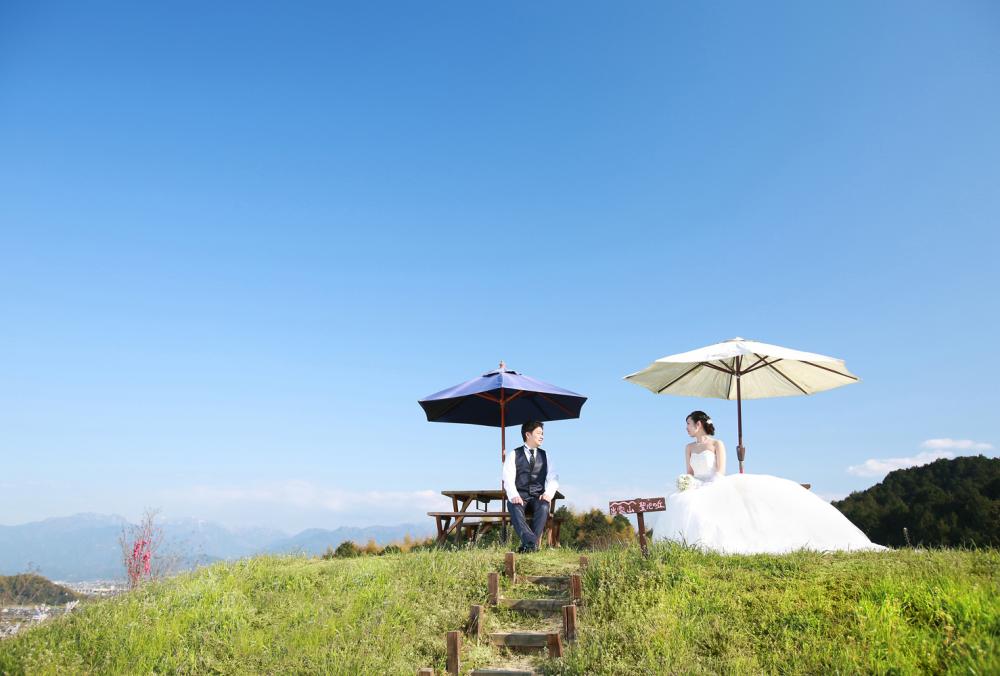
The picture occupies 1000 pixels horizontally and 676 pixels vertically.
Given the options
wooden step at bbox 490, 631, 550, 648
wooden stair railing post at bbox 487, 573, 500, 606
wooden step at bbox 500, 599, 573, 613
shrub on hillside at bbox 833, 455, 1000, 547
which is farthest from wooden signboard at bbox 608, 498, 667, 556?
shrub on hillside at bbox 833, 455, 1000, 547

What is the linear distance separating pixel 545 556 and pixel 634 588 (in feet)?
8.87

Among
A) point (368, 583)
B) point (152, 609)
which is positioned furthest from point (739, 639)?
point (152, 609)

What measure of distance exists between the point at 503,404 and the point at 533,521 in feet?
8.97

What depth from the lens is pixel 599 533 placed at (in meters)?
17.6

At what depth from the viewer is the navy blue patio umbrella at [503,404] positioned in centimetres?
1323

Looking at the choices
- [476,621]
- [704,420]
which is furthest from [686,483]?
[476,621]

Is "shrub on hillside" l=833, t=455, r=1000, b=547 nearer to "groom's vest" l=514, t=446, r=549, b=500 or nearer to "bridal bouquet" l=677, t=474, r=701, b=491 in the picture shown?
"bridal bouquet" l=677, t=474, r=701, b=491

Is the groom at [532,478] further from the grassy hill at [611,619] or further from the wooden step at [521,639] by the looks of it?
the wooden step at [521,639]

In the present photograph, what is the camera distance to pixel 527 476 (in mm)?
11586

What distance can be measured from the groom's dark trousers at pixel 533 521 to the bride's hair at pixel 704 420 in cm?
299

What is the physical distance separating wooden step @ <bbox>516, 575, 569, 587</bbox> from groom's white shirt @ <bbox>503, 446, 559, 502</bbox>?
2.10 m

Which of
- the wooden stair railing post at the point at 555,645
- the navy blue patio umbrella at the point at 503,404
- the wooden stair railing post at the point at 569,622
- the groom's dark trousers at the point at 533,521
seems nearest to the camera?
the wooden stair railing post at the point at 555,645

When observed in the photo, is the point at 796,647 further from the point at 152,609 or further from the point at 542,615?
the point at 152,609

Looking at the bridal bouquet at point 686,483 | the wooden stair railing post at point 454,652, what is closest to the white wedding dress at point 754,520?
the bridal bouquet at point 686,483
